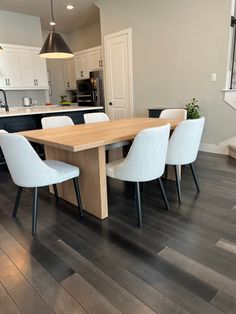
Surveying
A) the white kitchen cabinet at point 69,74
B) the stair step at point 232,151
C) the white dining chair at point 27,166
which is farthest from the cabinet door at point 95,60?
the white dining chair at point 27,166

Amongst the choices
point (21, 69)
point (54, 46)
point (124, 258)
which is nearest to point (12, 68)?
point (21, 69)

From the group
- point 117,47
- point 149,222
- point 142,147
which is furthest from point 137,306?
point 117,47

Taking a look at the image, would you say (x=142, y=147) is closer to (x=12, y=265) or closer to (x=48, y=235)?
(x=48, y=235)

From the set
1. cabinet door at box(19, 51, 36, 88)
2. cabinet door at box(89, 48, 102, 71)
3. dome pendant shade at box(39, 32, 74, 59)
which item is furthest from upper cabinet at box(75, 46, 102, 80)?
dome pendant shade at box(39, 32, 74, 59)

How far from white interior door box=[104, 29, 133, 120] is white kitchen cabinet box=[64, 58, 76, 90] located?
236 cm

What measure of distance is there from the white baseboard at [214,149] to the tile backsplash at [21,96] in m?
4.73

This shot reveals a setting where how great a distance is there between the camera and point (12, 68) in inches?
232

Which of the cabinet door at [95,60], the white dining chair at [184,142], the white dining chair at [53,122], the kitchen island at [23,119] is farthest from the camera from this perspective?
the cabinet door at [95,60]

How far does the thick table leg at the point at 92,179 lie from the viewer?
2.05 meters

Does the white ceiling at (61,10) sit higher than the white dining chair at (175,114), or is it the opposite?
the white ceiling at (61,10)

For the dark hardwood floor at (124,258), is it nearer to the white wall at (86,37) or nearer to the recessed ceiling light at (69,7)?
the recessed ceiling light at (69,7)

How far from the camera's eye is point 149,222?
6.70 ft

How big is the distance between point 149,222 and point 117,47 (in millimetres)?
4545

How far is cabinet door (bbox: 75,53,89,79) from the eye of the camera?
695cm
